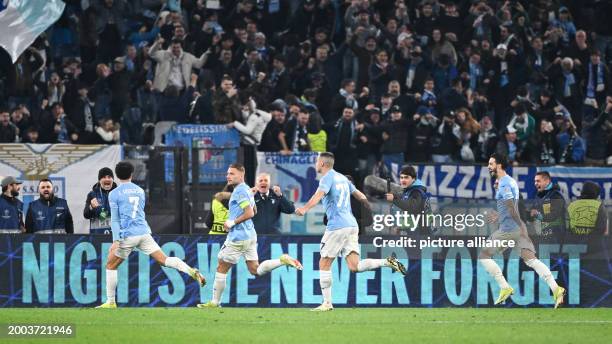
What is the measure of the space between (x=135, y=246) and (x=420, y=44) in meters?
11.5

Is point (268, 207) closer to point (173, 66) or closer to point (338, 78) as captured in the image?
point (173, 66)

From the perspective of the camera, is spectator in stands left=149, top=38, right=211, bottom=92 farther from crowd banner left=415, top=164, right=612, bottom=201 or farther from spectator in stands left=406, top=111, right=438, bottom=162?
crowd banner left=415, top=164, right=612, bottom=201

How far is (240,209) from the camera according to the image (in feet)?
61.4

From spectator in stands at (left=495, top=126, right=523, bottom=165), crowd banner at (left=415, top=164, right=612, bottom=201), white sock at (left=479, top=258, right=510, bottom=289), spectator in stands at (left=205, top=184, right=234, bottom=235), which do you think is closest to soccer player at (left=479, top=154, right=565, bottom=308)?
white sock at (left=479, top=258, right=510, bottom=289)

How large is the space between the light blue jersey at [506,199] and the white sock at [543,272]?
1.72ft

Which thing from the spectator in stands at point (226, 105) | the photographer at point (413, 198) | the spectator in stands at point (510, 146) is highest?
the spectator in stands at point (226, 105)

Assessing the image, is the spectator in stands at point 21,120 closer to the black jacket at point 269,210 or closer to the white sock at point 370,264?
the black jacket at point 269,210

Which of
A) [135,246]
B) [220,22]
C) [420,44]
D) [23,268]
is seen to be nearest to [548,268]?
[135,246]

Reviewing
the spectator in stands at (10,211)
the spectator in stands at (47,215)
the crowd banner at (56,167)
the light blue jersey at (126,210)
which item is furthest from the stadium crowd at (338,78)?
the light blue jersey at (126,210)

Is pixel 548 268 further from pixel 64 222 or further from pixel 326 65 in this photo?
pixel 326 65

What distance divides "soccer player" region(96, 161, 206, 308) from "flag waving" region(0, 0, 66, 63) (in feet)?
16.3

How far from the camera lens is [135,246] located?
→ 19000 millimetres

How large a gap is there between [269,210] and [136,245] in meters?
2.63

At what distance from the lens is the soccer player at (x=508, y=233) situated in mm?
19359
